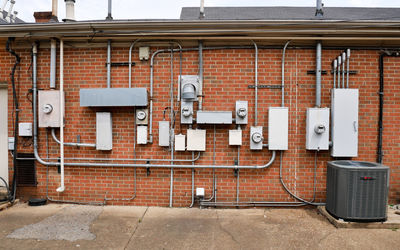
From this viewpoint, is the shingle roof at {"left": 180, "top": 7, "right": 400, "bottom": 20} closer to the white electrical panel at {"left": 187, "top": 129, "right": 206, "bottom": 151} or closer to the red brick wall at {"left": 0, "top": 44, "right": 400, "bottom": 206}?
the red brick wall at {"left": 0, "top": 44, "right": 400, "bottom": 206}

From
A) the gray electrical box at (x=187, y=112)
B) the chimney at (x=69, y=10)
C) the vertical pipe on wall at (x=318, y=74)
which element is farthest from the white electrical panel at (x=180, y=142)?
the chimney at (x=69, y=10)

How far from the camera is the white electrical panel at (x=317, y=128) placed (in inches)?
145

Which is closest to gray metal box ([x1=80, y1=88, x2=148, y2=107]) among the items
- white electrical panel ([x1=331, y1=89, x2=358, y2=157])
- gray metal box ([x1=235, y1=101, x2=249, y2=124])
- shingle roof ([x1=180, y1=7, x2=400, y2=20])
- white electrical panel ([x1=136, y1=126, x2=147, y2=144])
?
white electrical panel ([x1=136, y1=126, x2=147, y2=144])

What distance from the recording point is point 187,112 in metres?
3.77

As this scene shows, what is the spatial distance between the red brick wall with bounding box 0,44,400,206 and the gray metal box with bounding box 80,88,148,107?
0.26 m

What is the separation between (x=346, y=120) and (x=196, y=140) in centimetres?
248

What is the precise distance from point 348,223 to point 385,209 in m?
0.56

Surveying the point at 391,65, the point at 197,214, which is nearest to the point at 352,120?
the point at 391,65

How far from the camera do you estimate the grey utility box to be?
3.17 meters

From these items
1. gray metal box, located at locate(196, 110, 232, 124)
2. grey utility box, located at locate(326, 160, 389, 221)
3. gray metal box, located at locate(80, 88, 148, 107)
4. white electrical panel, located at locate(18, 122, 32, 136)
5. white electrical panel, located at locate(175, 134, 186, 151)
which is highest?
gray metal box, located at locate(80, 88, 148, 107)

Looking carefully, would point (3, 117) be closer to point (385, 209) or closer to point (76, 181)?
point (76, 181)

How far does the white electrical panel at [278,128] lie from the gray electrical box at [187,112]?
131cm

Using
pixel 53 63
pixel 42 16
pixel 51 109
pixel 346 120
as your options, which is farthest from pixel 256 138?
pixel 42 16

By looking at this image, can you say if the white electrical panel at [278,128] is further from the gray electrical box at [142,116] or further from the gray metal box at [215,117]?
the gray electrical box at [142,116]
